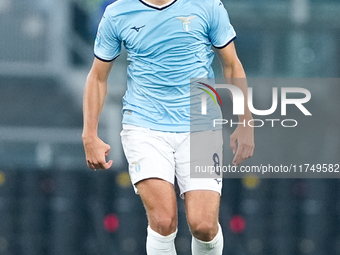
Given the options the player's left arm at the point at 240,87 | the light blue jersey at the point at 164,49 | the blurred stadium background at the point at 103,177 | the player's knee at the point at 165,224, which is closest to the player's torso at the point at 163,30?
the light blue jersey at the point at 164,49

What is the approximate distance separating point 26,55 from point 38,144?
746mm

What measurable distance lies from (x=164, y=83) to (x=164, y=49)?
0.61ft

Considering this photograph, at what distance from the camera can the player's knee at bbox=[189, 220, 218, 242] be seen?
2.94 meters

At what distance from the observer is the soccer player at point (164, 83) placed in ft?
10.1

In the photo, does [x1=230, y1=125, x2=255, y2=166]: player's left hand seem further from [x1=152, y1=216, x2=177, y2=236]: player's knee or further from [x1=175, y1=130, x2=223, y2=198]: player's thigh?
[x1=152, y1=216, x2=177, y2=236]: player's knee

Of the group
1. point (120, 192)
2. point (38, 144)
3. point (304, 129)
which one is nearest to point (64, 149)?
point (38, 144)

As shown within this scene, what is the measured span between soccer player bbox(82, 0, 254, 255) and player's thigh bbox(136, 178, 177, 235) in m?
0.04

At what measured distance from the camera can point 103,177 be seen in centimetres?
482

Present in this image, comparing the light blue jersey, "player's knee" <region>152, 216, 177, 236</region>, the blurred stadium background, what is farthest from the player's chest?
the blurred stadium background

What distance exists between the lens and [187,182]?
3080mm

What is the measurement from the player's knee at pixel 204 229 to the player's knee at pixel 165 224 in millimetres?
96

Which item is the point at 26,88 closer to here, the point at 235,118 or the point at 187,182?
the point at 235,118

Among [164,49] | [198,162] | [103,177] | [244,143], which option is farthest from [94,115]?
[103,177]

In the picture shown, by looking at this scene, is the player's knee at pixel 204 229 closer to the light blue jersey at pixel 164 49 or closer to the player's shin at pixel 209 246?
the player's shin at pixel 209 246
